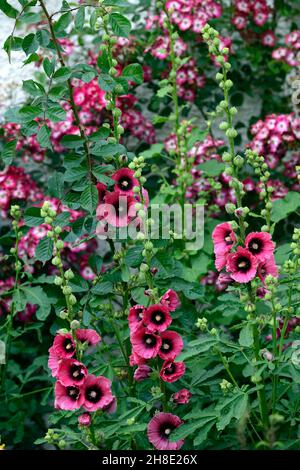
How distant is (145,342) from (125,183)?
420 mm

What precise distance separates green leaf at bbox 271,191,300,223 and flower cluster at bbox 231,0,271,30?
3.45 feet

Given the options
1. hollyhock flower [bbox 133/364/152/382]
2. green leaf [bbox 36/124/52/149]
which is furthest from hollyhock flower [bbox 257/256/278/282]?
green leaf [bbox 36/124/52/149]

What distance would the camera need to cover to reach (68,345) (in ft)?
6.31

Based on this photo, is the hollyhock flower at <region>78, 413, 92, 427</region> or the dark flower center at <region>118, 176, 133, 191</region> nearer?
the hollyhock flower at <region>78, 413, 92, 427</region>

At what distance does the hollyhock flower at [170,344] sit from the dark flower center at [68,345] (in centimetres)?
20

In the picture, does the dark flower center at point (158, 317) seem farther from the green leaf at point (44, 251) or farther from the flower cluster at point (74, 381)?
the green leaf at point (44, 251)

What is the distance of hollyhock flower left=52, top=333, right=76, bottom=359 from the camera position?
1.91 m

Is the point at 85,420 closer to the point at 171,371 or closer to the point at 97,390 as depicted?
the point at 97,390

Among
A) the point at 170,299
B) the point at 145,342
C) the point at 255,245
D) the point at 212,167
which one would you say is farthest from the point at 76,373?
the point at 212,167

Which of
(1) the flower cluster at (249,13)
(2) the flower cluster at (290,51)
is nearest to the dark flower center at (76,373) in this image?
(2) the flower cluster at (290,51)

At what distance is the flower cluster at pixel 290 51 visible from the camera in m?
3.38

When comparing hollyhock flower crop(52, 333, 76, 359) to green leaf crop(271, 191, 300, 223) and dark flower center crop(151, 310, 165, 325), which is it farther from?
green leaf crop(271, 191, 300, 223)

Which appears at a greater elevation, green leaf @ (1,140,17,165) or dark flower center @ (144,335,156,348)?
green leaf @ (1,140,17,165)

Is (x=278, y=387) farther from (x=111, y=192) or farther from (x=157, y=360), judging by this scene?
(x=111, y=192)
